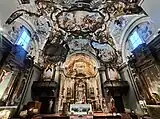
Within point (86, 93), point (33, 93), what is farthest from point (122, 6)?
point (33, 93)

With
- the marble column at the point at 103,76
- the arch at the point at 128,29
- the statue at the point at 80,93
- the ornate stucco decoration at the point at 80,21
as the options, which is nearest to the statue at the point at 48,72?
the statue at the point at 80,93

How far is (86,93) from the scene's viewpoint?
13.2 meters

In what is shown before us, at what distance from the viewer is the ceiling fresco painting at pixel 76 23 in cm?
894

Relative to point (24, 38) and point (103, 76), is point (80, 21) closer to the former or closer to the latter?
point (24, 38)

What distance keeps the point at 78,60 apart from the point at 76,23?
15.7 feet

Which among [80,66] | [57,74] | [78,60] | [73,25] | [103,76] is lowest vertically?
[103,76]

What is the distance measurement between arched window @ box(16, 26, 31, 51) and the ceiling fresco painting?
2.52 feet

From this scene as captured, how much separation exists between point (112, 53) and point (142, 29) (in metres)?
4.37

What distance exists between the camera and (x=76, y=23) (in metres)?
11.3

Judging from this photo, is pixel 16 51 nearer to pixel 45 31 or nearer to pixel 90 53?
pixel 45 31

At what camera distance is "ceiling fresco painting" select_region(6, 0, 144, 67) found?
8.94 metres

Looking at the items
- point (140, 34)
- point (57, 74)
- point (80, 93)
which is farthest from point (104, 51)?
point (57, 74)

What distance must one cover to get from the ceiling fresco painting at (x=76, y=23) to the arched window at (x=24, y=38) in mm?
769

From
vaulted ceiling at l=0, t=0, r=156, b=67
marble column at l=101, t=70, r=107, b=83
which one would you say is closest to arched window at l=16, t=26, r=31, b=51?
vaulted ceiling at l=0, t=0, r=156, b=67
